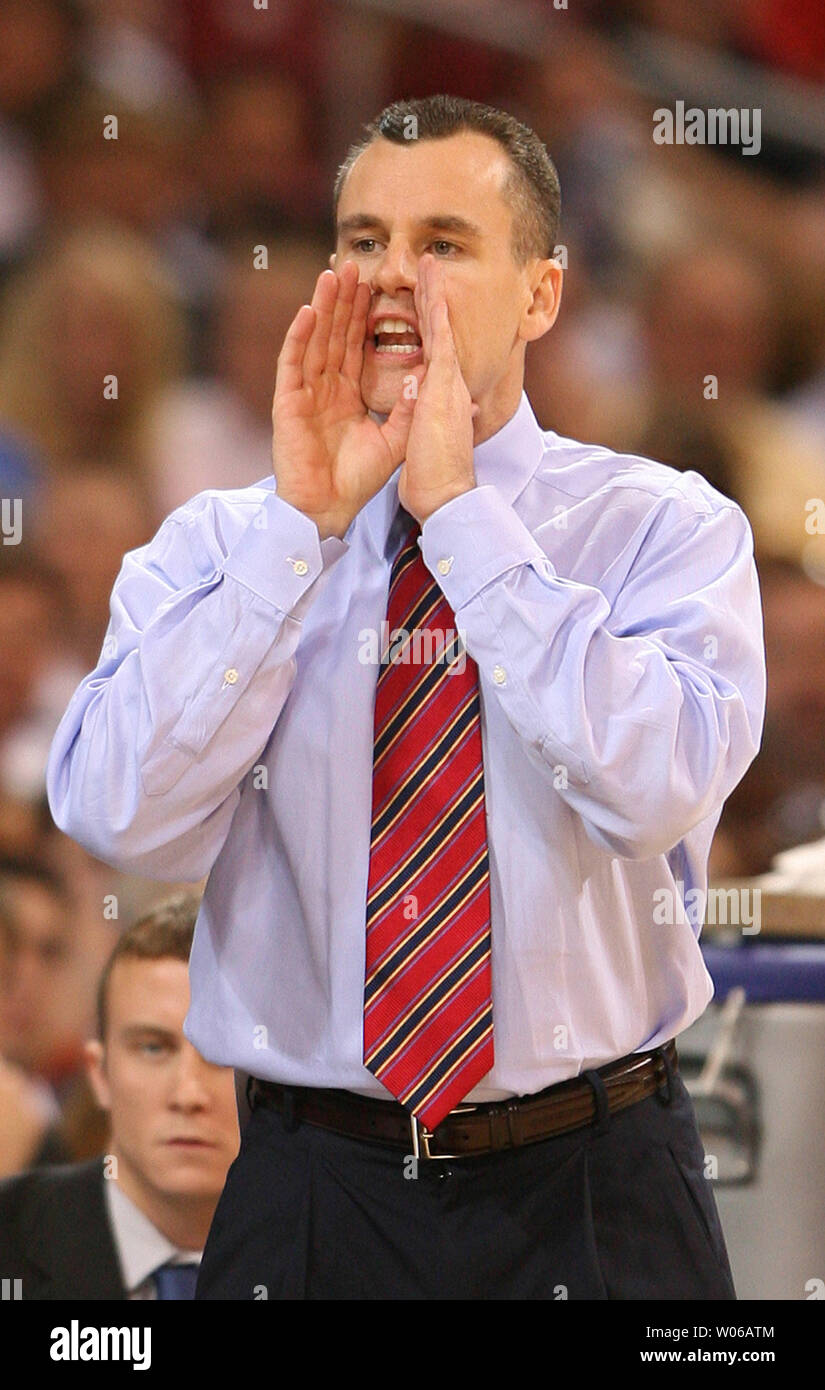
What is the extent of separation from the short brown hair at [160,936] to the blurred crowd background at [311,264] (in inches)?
23.1

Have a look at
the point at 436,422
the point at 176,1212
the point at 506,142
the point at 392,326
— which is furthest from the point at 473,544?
the point at 176,1212

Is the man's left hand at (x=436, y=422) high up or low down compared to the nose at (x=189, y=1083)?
up

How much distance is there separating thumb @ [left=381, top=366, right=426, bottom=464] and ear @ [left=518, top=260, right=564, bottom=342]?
137 millimetres

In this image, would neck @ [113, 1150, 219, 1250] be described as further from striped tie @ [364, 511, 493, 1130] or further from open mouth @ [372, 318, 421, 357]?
open mouth @ [372, 318, 421, 357]

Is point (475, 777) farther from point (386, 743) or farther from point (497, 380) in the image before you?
point (497, 380)

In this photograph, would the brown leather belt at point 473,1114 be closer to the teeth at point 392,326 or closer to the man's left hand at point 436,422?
the man's left hand at point 436,422

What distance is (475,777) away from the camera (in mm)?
1329

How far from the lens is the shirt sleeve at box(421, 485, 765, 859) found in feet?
4.02

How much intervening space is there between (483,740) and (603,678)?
150 mm

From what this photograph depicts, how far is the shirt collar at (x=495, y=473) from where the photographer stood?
1.44 m

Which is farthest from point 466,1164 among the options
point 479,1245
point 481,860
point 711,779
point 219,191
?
point 219,191

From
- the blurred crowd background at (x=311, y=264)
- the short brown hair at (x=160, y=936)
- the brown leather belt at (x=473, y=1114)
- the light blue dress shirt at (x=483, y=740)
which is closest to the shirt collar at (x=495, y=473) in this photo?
the light blue dress shirt at (x=483, y=740)

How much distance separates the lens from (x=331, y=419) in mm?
1390

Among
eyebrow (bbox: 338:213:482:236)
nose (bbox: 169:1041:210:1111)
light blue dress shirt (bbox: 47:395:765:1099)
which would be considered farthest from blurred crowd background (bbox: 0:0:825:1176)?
eyebrow (bbox: 338:213:482:236)
